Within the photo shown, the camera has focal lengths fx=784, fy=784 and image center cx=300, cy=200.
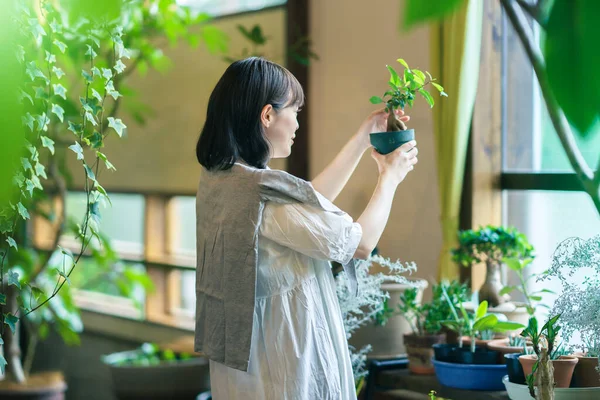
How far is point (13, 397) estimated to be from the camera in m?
3.99

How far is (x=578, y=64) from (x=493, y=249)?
2.18 metres

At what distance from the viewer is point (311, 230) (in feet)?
5.37

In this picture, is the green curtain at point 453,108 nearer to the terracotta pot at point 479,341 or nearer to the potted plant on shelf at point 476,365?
the terracotta pot at point 479,341

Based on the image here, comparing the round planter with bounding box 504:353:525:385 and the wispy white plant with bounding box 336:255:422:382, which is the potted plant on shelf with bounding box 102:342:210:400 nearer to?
the wispy white plant with bounding box 336:255:422:382

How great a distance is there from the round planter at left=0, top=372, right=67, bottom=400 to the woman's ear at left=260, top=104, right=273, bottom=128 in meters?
2.85

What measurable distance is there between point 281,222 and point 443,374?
0.76 metres

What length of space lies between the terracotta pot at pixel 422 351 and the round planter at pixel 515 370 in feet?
1.28

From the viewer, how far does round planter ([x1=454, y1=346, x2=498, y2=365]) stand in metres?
2.09

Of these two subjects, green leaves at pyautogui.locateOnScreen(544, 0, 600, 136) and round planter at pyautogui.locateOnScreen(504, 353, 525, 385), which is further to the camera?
round planter at pyautogui.locateOnScreen(504, 353, 525, 385)

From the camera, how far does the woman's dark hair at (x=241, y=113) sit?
68.0 inches

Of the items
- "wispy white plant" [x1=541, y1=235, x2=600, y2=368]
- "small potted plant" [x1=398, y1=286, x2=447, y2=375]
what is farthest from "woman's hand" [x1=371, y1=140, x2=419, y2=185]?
"small potted plant" [x1=398, y1=286, x2=447, y2=375]

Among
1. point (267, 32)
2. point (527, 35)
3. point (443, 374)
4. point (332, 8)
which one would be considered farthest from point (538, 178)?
point (527, 35)

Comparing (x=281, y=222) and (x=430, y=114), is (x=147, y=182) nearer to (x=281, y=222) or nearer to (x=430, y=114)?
(x=430, y=114)

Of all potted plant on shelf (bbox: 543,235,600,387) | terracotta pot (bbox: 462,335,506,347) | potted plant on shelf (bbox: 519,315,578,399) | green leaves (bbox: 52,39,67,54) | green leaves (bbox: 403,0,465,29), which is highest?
green leaves (bbox: 52,39,67,54)
